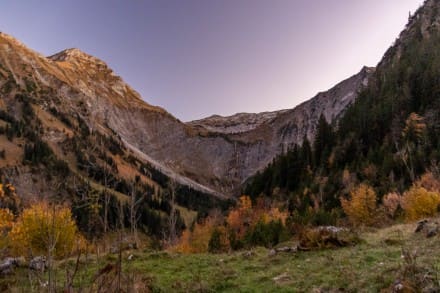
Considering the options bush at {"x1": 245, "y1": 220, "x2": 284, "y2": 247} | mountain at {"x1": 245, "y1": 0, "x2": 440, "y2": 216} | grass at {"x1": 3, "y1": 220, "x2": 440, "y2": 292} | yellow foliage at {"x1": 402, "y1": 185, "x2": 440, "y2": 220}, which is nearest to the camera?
grass at {"x1": 3, "y1": 220, "x2": 440, "y2": 292}

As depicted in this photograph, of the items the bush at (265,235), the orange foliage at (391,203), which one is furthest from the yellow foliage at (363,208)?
the bush at (265,235)

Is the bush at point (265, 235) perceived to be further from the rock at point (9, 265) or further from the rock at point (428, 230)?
the rock at point (9, 265)

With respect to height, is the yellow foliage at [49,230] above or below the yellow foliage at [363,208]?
above

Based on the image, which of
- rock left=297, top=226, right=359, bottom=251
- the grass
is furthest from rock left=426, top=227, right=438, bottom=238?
rock left=297, top=226, right=359, bottom=251

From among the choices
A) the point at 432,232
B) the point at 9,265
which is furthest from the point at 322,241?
the point at 9,265

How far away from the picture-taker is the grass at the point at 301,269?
9.23m

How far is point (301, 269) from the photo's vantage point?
12680 millimetres

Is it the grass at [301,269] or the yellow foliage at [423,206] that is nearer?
the grass at [301,269]

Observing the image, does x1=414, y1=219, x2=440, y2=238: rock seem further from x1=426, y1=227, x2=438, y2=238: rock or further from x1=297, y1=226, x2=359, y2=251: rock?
x1=297, y1=226, x2=359, y2=251: rock

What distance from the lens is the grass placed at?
9.23 metres

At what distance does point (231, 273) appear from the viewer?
14.0m

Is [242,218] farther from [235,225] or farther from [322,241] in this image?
[322,241]

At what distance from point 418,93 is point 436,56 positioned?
1221 cm

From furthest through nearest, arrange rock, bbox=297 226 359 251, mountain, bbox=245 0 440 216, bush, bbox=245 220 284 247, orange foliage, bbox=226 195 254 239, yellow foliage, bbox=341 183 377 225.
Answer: mountain, bbox=245 0 440 216 → orange foliage, bbox=226 195 254 239 → yellow foliage, bbox=341 183 377 225 → bush, bbox=245 220 284 247 → rock, bbox=297 226 359 251
